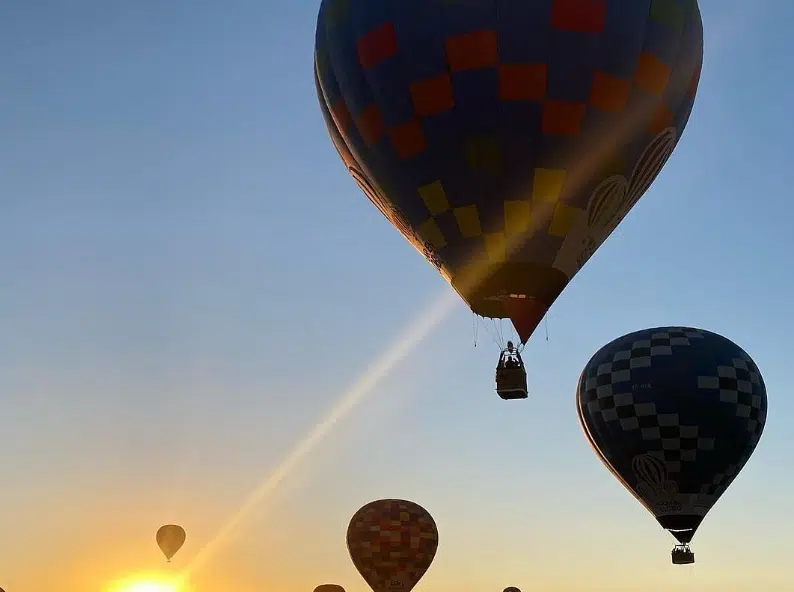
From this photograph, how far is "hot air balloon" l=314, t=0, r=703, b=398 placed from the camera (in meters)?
14.4

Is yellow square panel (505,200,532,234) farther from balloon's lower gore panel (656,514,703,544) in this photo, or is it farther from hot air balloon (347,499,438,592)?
hot air balloon (347,499,438,592)

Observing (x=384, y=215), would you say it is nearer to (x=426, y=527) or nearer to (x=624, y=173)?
(x=624, y=173)

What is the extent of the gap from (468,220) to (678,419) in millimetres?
10791

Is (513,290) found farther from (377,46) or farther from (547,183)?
(377,46)

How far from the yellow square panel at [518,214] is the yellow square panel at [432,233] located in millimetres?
1092

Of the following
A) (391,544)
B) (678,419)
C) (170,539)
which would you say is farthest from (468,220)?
(170,539)

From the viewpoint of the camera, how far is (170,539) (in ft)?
121

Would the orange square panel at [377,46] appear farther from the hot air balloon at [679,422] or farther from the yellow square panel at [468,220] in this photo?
the hot air balloon at [679,422]

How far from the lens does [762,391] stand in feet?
81.5

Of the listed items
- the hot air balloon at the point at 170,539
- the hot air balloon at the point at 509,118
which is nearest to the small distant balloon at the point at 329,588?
the hot air balloon at the point at 170,539

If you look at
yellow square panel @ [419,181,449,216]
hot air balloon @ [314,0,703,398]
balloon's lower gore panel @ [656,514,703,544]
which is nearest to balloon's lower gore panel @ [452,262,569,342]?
hot air balloon @ [314,0,703,398]

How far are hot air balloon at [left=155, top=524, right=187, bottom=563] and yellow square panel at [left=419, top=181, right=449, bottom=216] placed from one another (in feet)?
82.5

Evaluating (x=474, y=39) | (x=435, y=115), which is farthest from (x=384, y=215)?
(x=474, y=39)

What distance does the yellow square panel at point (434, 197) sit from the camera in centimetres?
1515
